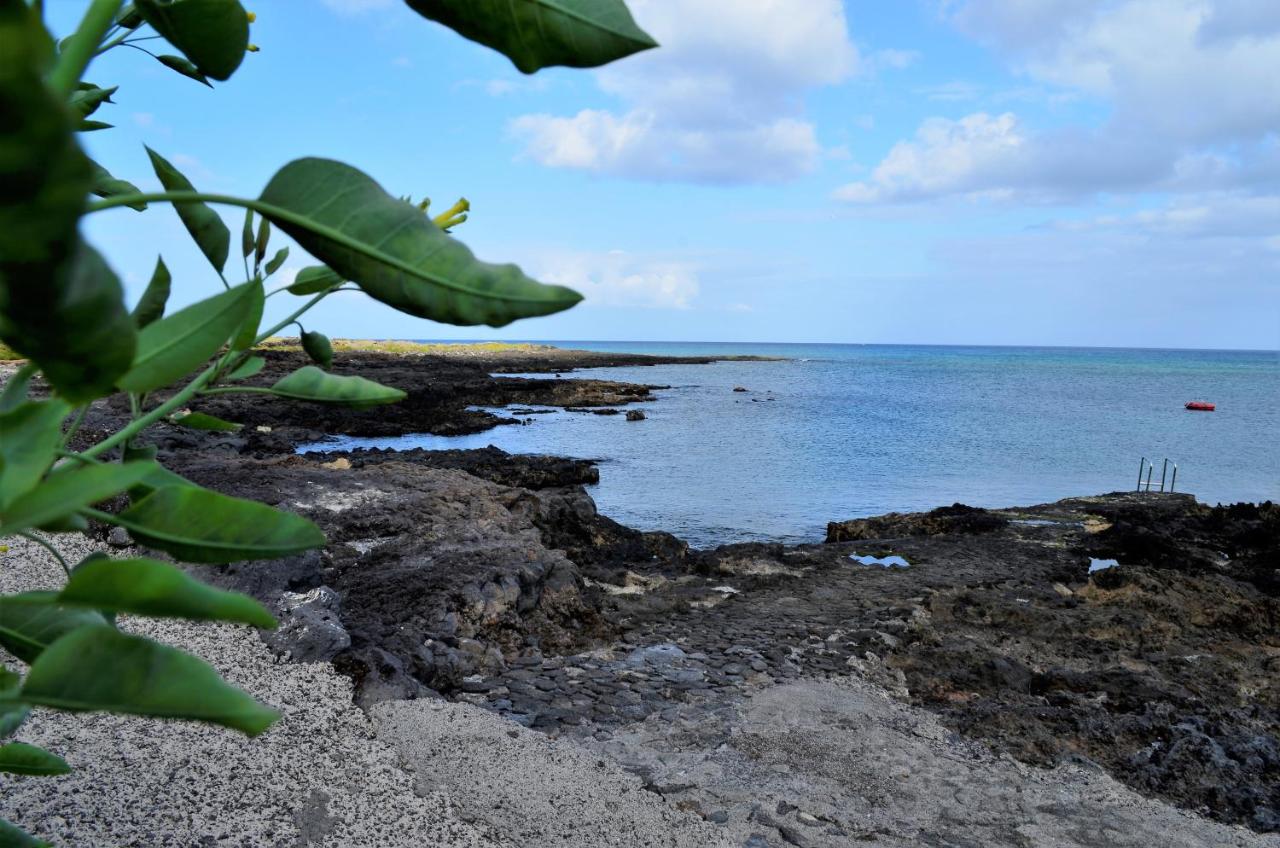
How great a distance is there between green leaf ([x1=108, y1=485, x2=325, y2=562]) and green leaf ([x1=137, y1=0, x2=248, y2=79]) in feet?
1.33

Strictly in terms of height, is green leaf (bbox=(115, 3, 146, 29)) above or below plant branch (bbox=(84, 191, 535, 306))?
above

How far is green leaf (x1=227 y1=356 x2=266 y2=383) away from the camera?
1071 millimetres

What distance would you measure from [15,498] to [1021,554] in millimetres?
11606

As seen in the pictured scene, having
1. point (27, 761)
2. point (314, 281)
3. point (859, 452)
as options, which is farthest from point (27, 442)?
point (859, 452)

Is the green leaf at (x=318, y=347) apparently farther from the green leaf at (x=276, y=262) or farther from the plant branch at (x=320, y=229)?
the plant branch at (x=320, y=229)

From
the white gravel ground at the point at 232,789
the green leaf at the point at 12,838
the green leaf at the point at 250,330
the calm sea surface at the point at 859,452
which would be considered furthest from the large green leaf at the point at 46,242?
the calm sea surface at the point at 859,452

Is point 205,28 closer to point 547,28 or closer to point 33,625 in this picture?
point 547,28

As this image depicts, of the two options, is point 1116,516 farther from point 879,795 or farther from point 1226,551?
point 879,795

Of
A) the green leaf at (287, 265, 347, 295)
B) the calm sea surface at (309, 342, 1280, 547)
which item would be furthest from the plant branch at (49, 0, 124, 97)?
the calm sea surface at (309, 342, 1280, 547)

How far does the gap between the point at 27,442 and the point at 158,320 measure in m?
0.18

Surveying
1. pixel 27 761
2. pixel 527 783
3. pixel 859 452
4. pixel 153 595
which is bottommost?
pixel 859 452

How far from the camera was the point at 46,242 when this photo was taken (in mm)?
395

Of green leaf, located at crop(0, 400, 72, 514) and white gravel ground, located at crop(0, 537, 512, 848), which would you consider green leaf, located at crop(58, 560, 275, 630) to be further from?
white gravel ground, located at crop(0, 537, 512, 848)

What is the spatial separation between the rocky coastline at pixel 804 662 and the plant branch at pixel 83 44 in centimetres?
287
